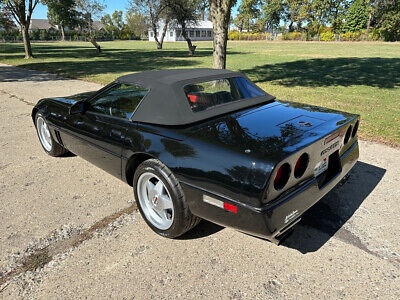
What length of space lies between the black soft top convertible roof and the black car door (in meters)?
0.13

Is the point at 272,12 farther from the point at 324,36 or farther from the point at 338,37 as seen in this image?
the point at 338,37

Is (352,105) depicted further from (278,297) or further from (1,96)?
(1,96)

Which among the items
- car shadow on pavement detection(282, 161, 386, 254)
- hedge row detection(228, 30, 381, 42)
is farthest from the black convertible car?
hedge row detection(228, 30, 381, 42)

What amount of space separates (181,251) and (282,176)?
3.51 ft

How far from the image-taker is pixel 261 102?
122 inches

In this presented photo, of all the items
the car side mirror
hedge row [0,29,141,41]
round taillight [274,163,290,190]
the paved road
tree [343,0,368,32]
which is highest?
tree [343,0,368,32]

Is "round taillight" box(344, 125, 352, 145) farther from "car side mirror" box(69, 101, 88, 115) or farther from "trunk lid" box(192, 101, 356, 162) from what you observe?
"car side mirror" box(69, 101, 88, 115)

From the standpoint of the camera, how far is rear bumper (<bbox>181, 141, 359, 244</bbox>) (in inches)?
73.7

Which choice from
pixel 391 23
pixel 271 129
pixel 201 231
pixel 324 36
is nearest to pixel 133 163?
pixel 201 231

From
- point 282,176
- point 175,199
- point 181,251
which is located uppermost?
point 282,176

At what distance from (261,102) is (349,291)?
1900 mm

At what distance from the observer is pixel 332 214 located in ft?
9.21

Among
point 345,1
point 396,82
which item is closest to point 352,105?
point 396,82

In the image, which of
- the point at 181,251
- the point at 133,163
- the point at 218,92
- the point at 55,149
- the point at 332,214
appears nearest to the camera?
the point at 181,251
